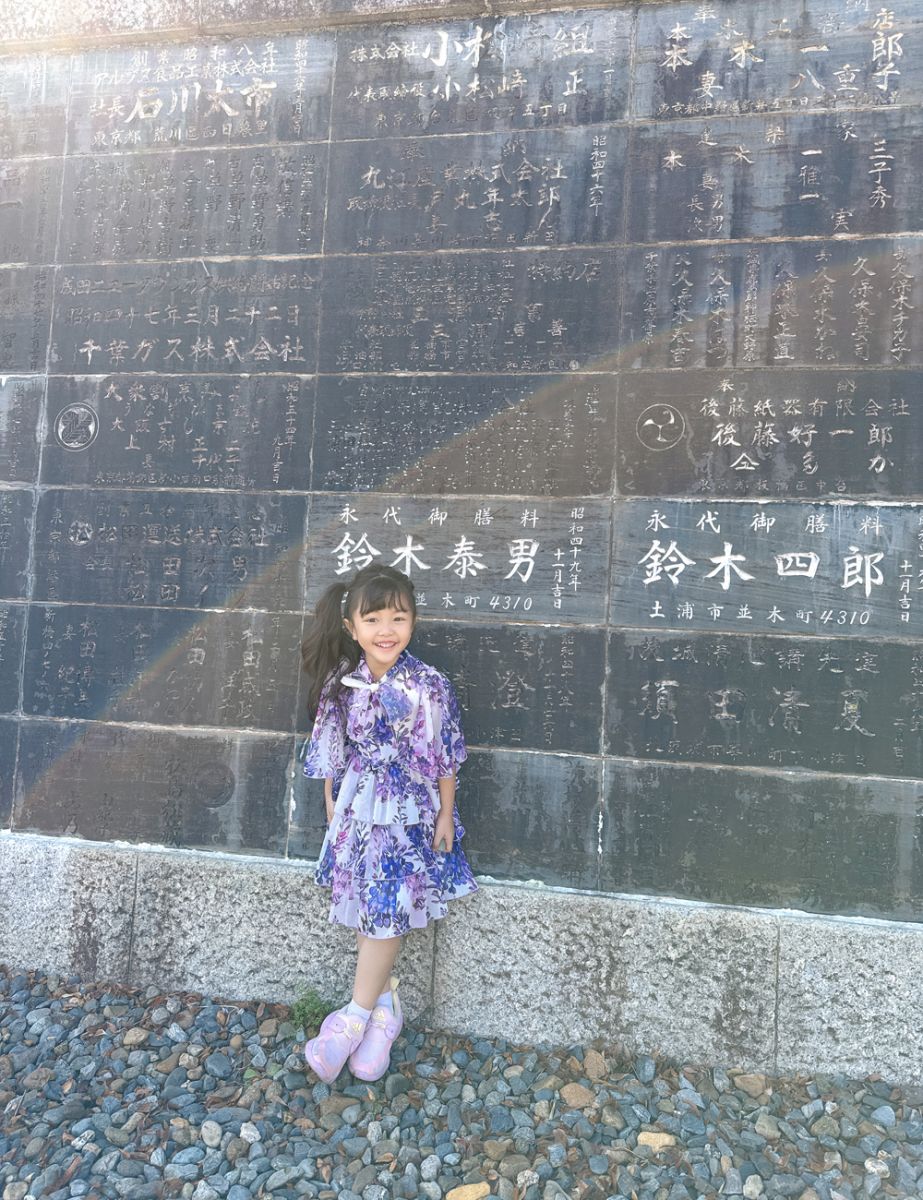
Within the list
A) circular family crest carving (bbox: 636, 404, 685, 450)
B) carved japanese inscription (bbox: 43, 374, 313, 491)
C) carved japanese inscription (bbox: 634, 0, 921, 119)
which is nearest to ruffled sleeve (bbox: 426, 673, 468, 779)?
carved japanese inscription (bbox: 43, 374, 313, 491)

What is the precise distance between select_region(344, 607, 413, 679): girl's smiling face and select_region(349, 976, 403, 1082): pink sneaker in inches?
59.0

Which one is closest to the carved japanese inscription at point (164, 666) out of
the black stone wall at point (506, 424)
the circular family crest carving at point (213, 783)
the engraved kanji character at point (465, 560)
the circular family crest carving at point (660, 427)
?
the black stone wall at point (506, 424)

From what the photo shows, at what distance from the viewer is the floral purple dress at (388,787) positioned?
3.38 meters

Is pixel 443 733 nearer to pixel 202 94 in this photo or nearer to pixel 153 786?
pixel 153 786

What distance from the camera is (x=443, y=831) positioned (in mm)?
3508

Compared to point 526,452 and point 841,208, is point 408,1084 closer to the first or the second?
point 526,452

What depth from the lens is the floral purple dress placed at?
3.38m

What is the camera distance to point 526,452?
3.84m

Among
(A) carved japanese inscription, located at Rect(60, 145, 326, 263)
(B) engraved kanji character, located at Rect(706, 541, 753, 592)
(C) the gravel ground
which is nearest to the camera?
(C) the gravel ground

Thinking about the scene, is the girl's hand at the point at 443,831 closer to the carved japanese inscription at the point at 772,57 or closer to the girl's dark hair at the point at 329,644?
the girl's dark hair at the point at 329,644

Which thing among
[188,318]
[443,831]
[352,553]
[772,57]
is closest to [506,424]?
[352,553]

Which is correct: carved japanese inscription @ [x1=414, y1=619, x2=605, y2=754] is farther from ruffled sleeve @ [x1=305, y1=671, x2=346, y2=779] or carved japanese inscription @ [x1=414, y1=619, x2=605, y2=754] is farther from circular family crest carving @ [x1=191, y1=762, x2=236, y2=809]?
circular family crest carving @ [x1=191, y1=762, x2=236, y2=809]

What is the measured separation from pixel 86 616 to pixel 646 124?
3.64 metres

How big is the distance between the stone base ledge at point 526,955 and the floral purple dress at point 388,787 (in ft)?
1.34
